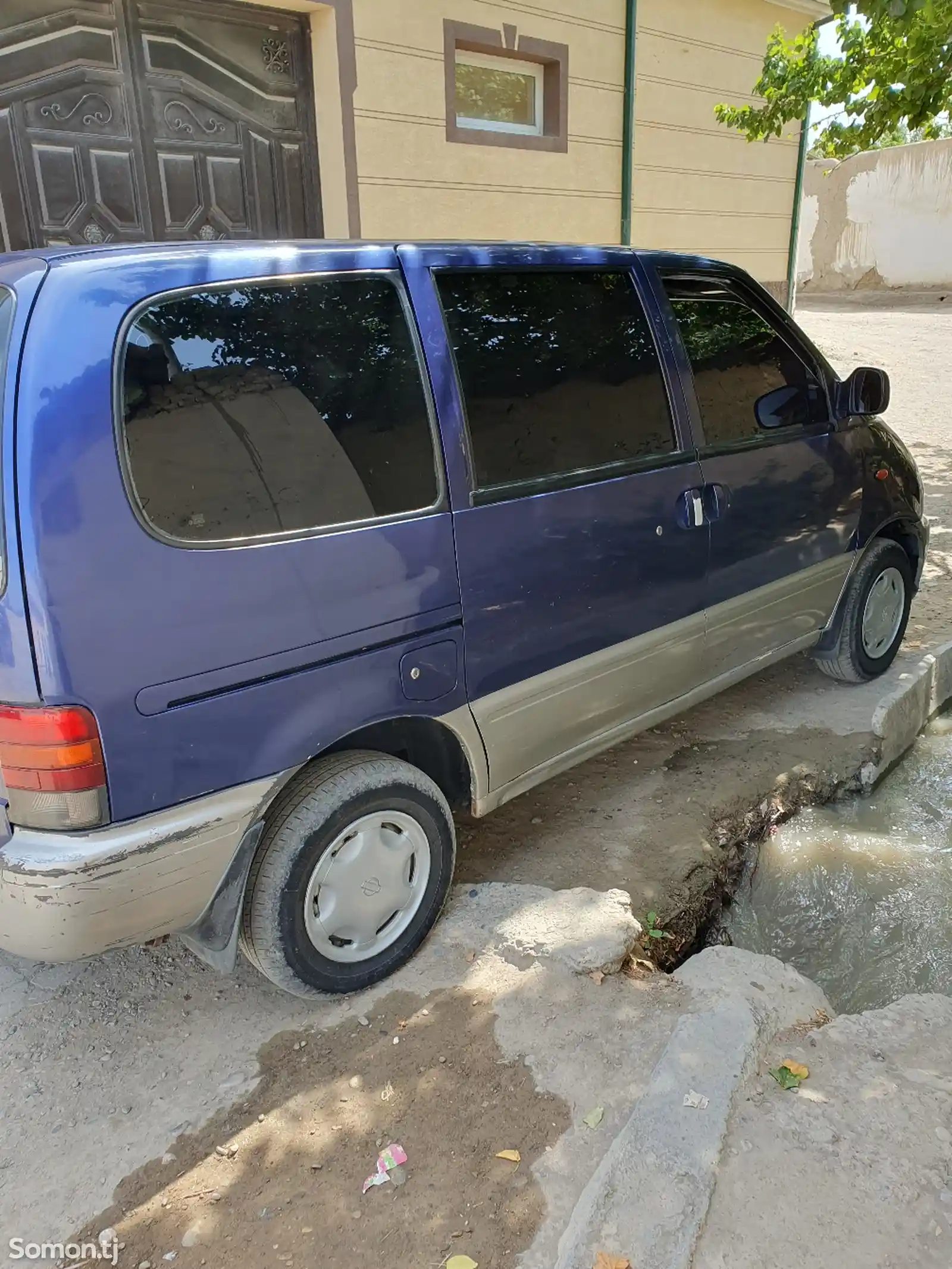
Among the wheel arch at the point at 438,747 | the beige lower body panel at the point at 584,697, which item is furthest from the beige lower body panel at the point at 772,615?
the wheel arch at the point at 438,747

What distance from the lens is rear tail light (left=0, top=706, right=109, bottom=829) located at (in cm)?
191

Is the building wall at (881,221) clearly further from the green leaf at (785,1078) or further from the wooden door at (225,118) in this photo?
the green leaf at (785,1078)

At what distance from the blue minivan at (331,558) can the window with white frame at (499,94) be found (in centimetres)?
459

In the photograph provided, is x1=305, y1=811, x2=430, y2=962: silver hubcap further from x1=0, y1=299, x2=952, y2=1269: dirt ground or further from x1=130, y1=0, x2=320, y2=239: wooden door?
x1=130, y1=0, x2=320, y2=239: wooden door

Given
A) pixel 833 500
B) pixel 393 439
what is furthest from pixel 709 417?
pixel 393 439

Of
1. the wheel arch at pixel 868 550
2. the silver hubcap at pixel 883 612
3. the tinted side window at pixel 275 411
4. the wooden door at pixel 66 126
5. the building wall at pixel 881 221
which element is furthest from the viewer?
the building wall at pixel 881 221

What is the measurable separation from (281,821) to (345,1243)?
3.03ft

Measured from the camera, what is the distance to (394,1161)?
81.5 inches

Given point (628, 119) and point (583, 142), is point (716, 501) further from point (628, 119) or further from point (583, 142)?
point (628, 119)

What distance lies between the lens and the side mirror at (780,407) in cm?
355

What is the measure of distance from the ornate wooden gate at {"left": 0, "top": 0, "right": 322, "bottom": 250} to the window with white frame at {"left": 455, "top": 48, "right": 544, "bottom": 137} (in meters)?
1.44

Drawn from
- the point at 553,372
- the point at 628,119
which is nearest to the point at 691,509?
the point at 553,372

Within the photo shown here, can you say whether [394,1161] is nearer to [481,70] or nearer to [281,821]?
[281,821]

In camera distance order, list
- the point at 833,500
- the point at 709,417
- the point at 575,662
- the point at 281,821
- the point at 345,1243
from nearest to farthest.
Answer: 1. the point at 345,1243
2. the point at 281,821
3. the point at 575,662
4. the point at 709,417
5. the point at 833,500
